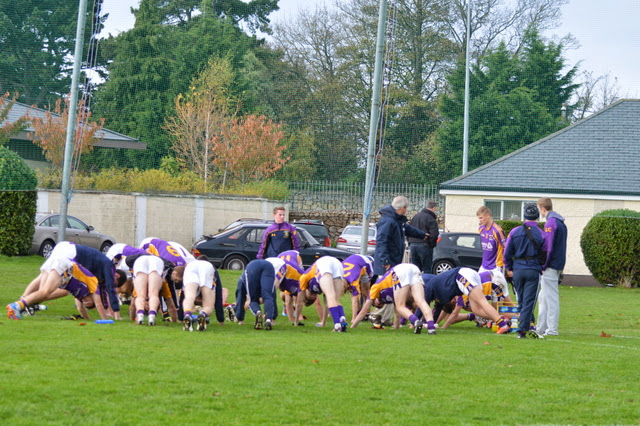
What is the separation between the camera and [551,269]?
1247cm

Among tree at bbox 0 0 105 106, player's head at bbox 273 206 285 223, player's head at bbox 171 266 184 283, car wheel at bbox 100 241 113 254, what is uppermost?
tree at bbox 0 0 105 106

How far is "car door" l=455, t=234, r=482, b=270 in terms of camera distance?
82.8 feet

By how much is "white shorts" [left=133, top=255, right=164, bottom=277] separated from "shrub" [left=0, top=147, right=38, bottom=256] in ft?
42.7

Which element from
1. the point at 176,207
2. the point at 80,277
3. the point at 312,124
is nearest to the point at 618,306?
the point at 80,277

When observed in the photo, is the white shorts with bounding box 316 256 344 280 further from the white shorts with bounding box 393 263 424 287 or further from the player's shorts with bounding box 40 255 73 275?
A: the player's shorts with bounding box 40 255 73 275

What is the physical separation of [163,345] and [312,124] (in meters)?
41.0

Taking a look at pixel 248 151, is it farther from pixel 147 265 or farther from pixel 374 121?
pixel 147 265

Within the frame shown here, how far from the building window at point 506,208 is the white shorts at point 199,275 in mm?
19946

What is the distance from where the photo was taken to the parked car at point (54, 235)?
86.3 feet

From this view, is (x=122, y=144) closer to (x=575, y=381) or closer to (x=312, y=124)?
(x=312, y=124)

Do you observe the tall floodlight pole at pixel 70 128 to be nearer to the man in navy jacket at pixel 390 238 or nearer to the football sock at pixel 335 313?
the man in navy jacket at pixel 390 238

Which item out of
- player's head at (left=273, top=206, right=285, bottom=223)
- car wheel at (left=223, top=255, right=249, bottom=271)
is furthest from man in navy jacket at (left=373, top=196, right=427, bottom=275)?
car wheel at (left=223, top=255, right=249, bottom=271)

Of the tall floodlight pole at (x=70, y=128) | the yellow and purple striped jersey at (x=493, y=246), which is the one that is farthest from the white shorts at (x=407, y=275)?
the tall floodlight pole at (x=70, y=128)

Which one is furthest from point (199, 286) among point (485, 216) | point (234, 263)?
point (234, 263)
